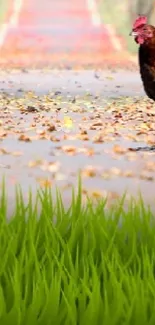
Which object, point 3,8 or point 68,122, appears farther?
point 3,8

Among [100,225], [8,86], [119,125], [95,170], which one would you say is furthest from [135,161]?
[8,86]

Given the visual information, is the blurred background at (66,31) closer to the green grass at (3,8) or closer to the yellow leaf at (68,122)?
the green grass at (3,8)

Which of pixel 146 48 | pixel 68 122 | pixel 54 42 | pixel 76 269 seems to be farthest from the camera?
pixel 54 42

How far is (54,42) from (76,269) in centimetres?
1751

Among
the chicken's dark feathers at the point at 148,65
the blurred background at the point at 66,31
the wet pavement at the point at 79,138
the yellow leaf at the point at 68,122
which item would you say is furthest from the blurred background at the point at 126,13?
the chicken's dark feathers at the point at 148,65

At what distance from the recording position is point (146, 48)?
24.1 feet

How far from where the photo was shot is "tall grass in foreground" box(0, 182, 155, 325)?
3.20 metres

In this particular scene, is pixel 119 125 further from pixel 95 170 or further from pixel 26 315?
pixel 26 315

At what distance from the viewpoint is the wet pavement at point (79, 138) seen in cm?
645

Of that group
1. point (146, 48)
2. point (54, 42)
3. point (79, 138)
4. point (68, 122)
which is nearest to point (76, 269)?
point (146, 48)

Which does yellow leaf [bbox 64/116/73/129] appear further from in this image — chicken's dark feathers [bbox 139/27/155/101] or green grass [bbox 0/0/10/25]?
green grass [bbox 0/0/10/25]

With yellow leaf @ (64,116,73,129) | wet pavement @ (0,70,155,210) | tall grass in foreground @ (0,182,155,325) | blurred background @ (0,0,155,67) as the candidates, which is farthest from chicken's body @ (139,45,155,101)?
blurred background @ (0,0,155,67)

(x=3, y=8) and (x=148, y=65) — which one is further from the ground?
(x=3, y=8)

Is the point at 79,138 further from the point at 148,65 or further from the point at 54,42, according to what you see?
the point at 54,42
